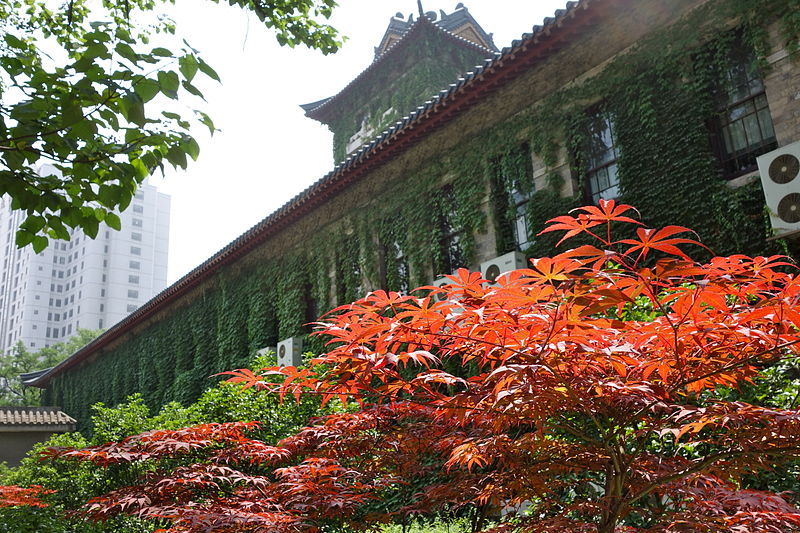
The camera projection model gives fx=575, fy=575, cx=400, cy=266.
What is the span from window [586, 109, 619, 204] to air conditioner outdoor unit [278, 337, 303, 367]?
7.57m

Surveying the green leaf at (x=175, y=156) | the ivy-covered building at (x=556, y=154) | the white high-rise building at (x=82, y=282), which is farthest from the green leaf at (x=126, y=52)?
the white high-rise building at (x=82, y=282)

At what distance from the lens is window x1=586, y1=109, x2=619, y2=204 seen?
815cm

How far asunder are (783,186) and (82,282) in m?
69.0

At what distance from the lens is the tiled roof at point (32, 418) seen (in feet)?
75.5

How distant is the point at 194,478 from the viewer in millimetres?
4461

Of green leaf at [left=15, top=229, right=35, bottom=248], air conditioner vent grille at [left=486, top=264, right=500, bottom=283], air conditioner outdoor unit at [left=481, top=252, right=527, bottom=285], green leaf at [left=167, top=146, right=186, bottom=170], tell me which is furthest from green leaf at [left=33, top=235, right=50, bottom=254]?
air conditioner vent grille at [left=486, top=264, right=500, bottom=283]

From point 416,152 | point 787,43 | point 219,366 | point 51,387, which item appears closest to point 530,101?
point 416,152

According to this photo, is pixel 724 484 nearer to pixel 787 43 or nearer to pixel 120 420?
pixel 787 43

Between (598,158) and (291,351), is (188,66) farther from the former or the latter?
(291,351)

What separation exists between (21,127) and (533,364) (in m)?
3.20

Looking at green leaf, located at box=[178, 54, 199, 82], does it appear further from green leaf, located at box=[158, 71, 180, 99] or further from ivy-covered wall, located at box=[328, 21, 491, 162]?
ivy-covered wall, located at box=[328, 21, 491, 162]

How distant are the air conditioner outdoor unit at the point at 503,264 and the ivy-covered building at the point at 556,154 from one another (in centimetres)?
26

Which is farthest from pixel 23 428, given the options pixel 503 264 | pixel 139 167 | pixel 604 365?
pixel 604 365

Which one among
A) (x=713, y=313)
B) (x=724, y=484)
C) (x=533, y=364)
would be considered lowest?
(x=724, y=484)
